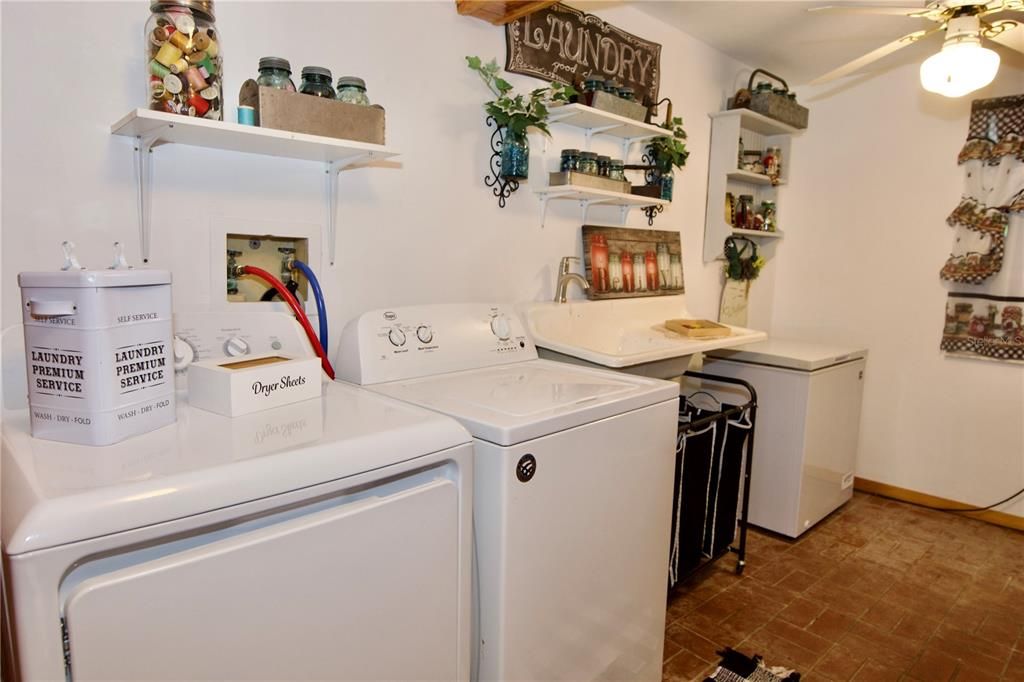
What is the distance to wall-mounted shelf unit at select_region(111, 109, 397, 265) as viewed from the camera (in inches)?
50.5

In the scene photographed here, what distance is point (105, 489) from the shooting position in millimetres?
794

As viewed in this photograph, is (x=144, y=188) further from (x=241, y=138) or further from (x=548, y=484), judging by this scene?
(x=548, y=484)

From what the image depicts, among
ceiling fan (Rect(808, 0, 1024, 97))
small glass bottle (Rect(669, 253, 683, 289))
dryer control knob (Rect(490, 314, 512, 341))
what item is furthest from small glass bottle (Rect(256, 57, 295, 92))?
small glass bottle (Rect(669, 253, 683, 289))

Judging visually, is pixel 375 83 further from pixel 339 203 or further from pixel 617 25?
pixel 617 25

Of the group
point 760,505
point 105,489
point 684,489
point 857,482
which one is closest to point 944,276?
point 857,482

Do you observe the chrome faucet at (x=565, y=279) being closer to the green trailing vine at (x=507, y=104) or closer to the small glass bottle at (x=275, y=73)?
the green trailing vine at (x=507, y=104)

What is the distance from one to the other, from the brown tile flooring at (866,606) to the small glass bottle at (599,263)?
1.25m

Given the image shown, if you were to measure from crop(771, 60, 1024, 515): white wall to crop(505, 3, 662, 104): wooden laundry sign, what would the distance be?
4.72ft

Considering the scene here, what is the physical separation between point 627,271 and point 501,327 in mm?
912

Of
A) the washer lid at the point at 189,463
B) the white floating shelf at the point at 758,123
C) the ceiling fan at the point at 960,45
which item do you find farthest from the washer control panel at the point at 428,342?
the white floating shelf at the point at 758,123

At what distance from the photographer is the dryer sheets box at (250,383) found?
1164 mm

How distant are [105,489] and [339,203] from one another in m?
1.15

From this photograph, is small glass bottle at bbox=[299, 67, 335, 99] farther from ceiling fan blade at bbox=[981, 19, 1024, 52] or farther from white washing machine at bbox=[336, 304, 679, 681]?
ceiling fan blade at bbox=[981, 19, 1024, 52]

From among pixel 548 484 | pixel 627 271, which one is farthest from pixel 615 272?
pixel 548 484
